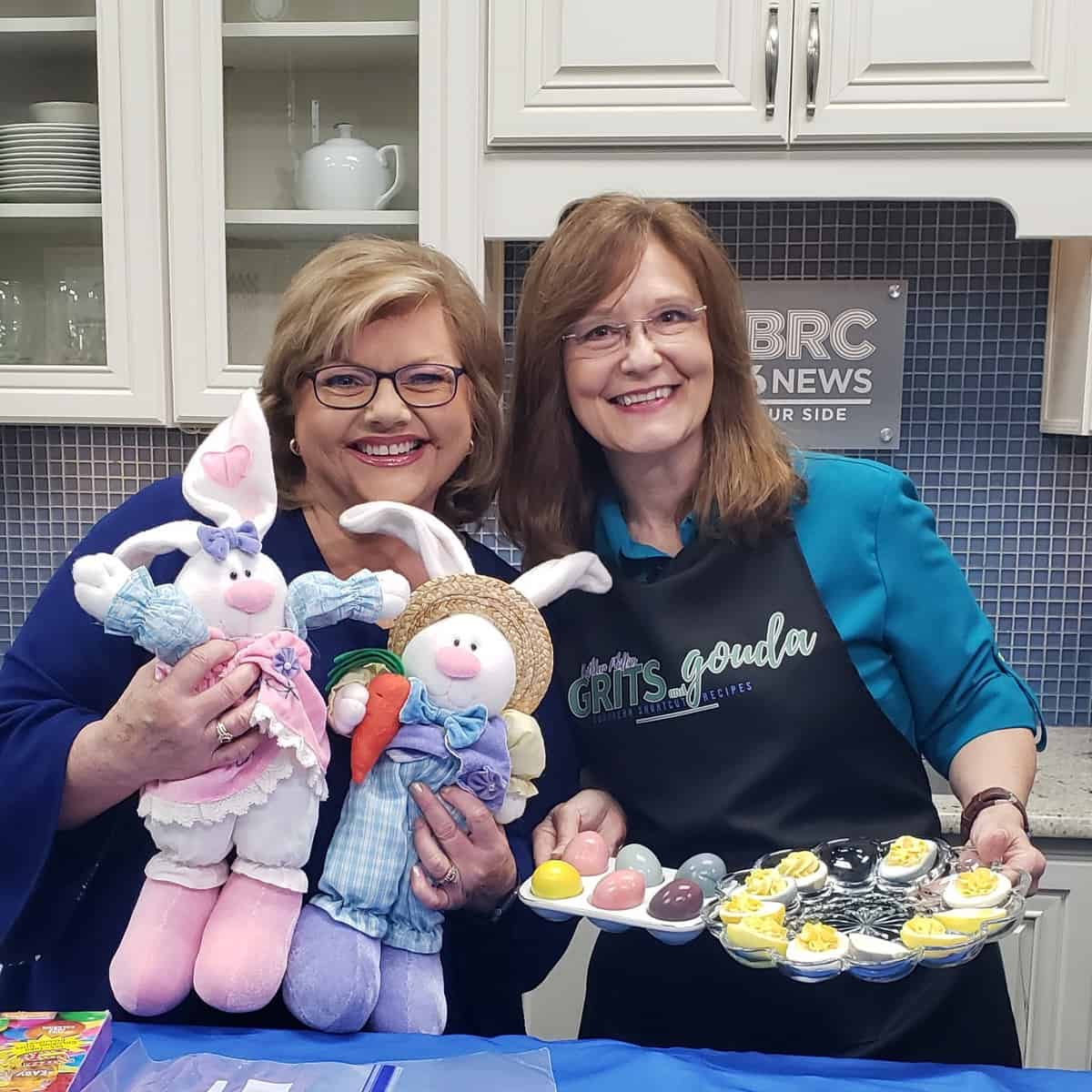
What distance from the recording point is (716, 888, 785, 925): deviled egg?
764mm

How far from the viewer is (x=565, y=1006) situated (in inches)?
62.4

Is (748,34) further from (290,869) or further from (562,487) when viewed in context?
(290,869)

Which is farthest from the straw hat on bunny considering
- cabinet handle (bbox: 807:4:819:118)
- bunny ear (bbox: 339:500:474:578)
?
cabinet handle (bbox: 807:4:819:118)

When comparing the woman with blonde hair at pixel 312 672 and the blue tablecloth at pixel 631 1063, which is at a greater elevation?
the woman with blonde hair at pixel 312 672

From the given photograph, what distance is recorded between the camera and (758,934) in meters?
0.73

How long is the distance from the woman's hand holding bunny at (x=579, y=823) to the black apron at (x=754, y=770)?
0.12ft

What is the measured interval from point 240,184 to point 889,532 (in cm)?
113

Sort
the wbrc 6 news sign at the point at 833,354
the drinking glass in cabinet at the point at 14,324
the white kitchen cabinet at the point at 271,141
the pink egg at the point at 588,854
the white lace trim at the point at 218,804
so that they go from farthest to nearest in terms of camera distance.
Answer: the wbrc 6 news sign at the point at 833,354 → the drinking glass in cabinet at the point at 14,324 → the white kitchen cabinet at the point at 271,141 → the pink egg at the point at 588,854 → the white lace trim at the point at 218,804

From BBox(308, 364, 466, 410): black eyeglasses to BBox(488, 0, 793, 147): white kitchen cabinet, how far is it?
2.40ft

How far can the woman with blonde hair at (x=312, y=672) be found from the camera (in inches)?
31.3

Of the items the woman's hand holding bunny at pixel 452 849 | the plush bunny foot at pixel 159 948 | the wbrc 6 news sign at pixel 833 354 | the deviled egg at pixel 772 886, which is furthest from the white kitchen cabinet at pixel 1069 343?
the plush bunny foot at pixel 159 948

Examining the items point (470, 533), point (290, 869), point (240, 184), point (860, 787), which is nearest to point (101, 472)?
point (240, 184)

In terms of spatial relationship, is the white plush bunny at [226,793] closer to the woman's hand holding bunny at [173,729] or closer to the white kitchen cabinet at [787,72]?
the woman's hand holding bunny at [173,729]

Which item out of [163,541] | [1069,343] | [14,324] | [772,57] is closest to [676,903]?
[163,541]
